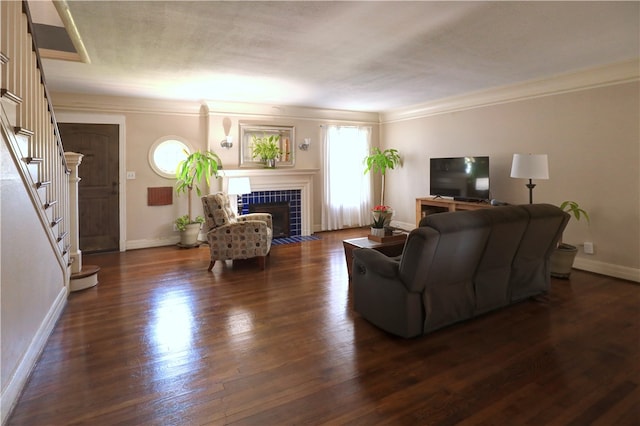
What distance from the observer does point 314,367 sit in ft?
7.82

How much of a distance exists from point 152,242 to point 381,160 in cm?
431

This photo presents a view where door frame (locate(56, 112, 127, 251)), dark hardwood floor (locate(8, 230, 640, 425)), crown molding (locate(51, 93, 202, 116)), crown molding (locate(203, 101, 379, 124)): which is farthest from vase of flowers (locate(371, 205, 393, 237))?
door frame (locate(56, 112, 127, 251))

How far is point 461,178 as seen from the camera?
19.0 ft

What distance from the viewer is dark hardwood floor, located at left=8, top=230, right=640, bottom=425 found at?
195cm

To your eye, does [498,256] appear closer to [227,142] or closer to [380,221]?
[380,221]

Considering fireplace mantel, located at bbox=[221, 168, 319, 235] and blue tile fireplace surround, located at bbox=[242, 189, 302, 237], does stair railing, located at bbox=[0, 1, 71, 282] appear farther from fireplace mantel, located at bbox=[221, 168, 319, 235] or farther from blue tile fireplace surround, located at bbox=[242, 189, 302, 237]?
blue tile fireplace surround, located at bbox=[242, 189, 302, 237]

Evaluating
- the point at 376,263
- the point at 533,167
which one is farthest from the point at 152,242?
the point at 533,167

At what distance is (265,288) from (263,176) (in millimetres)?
2894

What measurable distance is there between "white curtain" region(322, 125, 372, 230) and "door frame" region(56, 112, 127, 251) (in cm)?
341

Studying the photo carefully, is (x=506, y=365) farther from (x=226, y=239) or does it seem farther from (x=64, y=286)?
(x=64, y=286)

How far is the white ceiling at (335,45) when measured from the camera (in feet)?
9.00

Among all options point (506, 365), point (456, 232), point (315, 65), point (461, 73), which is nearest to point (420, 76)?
point (461, 73)

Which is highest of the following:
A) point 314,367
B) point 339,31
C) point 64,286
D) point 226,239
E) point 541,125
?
point 339,31

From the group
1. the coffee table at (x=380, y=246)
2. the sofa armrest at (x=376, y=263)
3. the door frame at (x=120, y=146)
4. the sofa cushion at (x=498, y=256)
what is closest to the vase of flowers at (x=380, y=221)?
the coffee table at (x=380, y=246)
